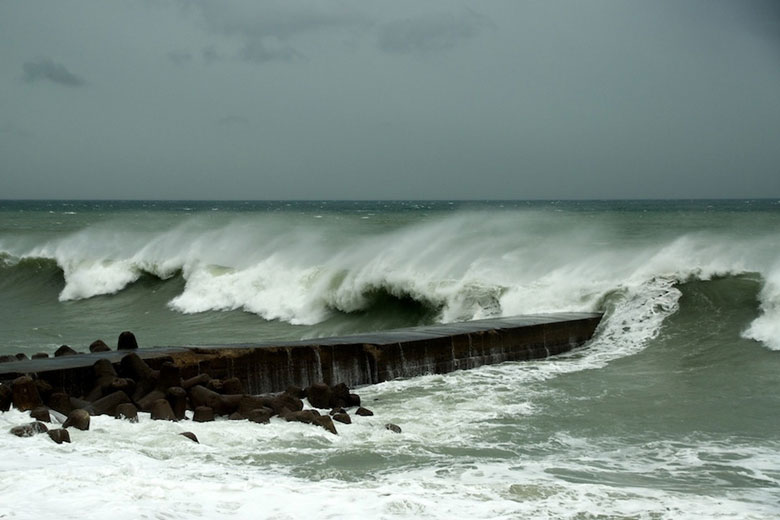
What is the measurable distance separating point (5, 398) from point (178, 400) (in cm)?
147

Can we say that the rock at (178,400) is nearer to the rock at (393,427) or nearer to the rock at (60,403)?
the rock at (60,403)

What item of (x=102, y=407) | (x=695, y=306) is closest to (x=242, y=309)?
(x=695, y=306)

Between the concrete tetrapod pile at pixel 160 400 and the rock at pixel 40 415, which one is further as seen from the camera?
the concrete tetrapod pile at pixel 160 400

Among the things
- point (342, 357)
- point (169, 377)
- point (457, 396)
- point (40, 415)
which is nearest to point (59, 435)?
point (40, 415)

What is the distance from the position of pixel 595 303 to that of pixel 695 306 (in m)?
1.64

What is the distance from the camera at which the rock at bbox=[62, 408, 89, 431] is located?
23.3 feet

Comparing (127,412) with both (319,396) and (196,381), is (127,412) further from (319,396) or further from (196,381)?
(319,396)

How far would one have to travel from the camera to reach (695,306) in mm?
14297

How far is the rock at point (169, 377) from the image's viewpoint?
8.44 meters

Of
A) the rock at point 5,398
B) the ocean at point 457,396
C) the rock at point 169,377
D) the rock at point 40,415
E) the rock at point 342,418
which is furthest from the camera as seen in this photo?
the rock at point 169,377

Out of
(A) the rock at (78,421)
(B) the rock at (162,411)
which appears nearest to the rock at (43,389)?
(A) the rock at (78,421)

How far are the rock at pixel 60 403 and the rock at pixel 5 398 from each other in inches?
14.8

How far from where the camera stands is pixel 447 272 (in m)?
17.9

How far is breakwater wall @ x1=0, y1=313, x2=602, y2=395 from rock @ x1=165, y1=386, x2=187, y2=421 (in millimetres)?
1131
